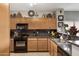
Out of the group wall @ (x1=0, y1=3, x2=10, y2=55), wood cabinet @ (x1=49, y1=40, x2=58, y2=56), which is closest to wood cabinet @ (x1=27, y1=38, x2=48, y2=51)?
wood cabinet @ (x1=49, y1=40, x2=58, y2=56)

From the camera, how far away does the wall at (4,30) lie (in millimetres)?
1428

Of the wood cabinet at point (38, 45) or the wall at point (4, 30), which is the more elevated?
the wall at point (4, 30)

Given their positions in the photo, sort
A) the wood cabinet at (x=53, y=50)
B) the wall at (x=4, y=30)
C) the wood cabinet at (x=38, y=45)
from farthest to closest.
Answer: the wood cabinet at (x=38, y=45) < the wood cabinet at (x=53, y=50) < the wall at (x=4, y=30)

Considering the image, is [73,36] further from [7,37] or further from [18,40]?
[7,37]

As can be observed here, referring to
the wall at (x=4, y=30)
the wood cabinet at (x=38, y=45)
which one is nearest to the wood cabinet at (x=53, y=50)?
the wood cabinet at (x=38, y=45)

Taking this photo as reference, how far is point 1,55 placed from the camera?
1.39 meters

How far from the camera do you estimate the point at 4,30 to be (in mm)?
Answer: 1445

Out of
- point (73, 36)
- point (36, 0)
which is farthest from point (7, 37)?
point (73, 36)

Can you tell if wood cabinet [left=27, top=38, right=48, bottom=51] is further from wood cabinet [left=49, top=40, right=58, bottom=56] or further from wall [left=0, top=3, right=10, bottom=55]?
wall [left=0, top=3, right=10, bottom=55]

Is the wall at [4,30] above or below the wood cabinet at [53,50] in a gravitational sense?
above

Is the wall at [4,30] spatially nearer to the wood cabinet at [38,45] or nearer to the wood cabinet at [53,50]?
the wood cabinet at [53,50]

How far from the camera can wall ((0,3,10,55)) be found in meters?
1.43

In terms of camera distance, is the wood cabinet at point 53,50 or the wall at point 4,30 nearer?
the wall at point 4,30

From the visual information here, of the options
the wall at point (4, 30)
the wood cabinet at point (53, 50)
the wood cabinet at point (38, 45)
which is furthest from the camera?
the wood cabinet at point (38, 45)
